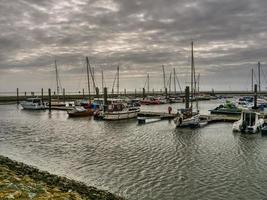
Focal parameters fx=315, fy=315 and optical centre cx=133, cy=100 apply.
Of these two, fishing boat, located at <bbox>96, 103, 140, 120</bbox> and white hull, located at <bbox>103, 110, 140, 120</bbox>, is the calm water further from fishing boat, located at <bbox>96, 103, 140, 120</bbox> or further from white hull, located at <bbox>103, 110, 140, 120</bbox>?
fishing boat, located at <bbox>96, 103, 140, 120</bbox>

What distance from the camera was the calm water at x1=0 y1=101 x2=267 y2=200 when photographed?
16188 mm

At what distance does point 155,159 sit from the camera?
22.4 m

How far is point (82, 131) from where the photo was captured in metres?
38.2

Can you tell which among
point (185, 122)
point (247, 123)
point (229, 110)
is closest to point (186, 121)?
point (185, 122)

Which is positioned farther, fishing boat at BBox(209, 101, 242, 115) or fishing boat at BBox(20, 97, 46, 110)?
fishing boat at BBox(20, 97, 46, 110)

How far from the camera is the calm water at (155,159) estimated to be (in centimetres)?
1619

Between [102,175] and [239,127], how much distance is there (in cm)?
2115

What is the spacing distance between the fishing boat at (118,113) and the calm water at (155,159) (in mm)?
11158

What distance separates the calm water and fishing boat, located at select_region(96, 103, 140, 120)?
11.2 m

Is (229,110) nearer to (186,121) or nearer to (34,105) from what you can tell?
(186,121)

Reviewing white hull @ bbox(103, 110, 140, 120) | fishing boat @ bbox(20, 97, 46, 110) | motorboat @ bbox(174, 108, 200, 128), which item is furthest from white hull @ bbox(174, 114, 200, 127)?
fishing boat @ bbox(20, 97, 46, 110)

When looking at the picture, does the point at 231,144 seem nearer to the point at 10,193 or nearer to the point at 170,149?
the point at 170,149

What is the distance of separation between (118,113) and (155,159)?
27.3 meters

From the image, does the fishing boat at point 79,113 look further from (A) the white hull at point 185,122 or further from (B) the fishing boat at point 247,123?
(B) the fishing boat at point 247,123
